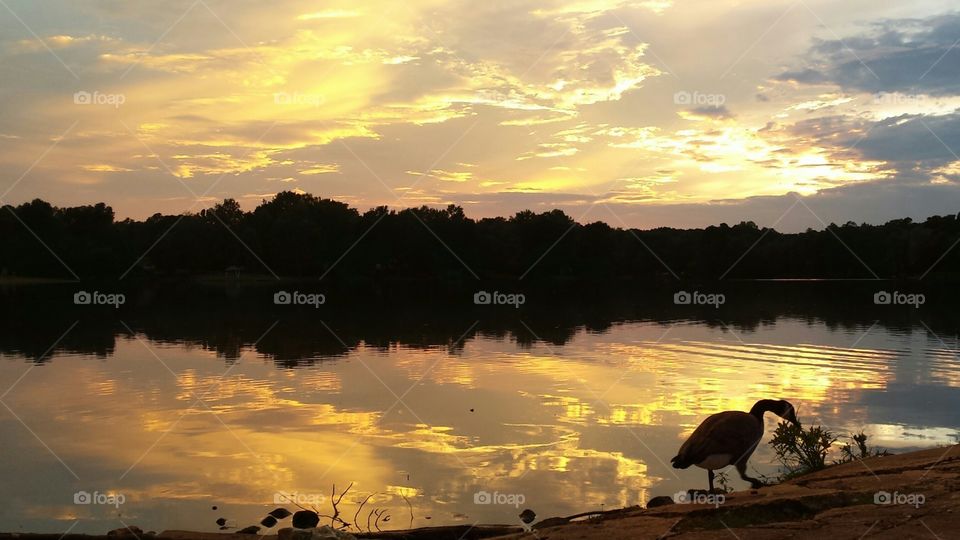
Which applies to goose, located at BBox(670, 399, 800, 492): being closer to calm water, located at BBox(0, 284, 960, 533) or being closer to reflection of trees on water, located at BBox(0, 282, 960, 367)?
calm water, located at BBox(0, 284, 960, 533)

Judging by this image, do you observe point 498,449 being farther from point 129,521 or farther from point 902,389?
point 902,389

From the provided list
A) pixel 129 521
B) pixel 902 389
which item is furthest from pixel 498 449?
pixel 902 389

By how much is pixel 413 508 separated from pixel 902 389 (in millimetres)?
16265

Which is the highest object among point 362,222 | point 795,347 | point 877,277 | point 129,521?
point 362,222

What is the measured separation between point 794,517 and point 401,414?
36.9ft

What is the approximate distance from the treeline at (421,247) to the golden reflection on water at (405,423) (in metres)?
89.2

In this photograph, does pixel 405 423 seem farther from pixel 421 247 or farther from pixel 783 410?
pixel 421 247

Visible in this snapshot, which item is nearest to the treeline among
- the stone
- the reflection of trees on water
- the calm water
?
the reflection of trees on water

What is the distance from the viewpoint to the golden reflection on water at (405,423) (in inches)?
498

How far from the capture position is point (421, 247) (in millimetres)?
126438

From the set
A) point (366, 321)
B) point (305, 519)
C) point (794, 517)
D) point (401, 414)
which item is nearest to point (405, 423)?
point (401, 414)

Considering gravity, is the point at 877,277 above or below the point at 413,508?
above

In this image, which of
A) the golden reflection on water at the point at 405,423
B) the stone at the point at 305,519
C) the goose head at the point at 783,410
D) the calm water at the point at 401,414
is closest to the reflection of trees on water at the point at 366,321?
the calm water at the point at 401,414

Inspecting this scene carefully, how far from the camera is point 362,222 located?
134 metres
